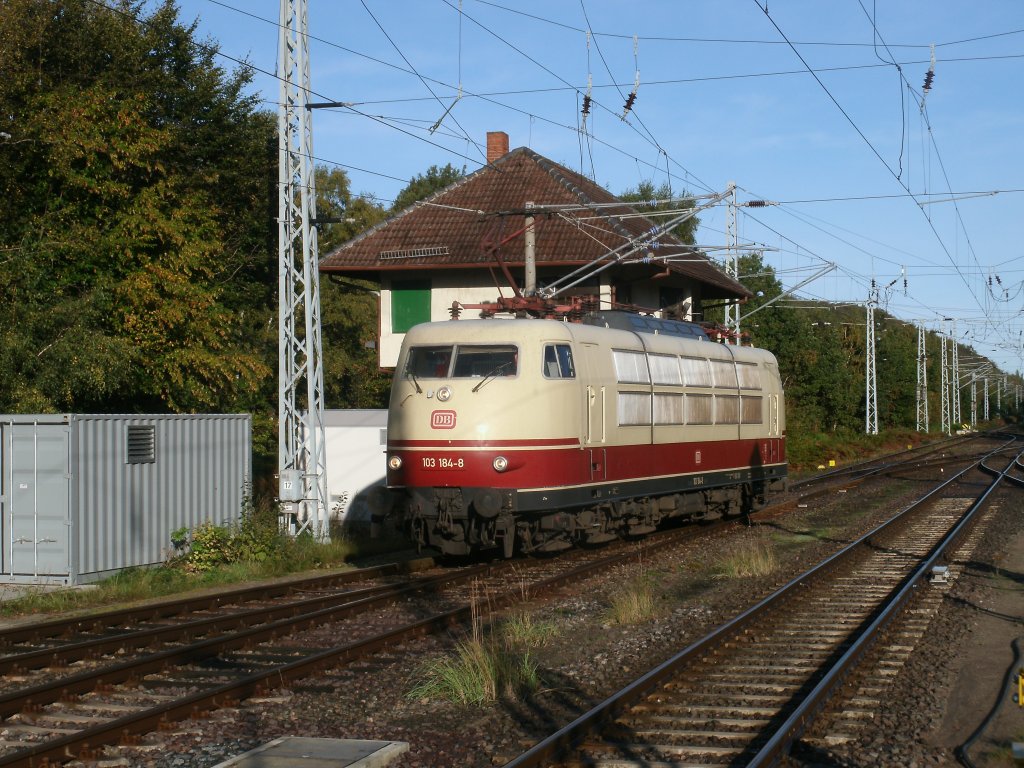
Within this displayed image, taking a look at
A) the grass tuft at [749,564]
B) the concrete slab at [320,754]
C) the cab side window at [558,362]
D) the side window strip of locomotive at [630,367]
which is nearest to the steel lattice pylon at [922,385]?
the side window strip of locomotive at [630,367]

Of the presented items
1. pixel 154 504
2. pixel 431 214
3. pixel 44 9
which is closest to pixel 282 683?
pixel 154 504

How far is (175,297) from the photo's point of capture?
23453 mm

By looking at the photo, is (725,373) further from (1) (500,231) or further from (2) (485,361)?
(1) (500,231)

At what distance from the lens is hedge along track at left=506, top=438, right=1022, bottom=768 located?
721cm

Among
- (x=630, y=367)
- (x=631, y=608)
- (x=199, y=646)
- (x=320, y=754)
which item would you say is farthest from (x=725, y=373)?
(x=320, y=754)

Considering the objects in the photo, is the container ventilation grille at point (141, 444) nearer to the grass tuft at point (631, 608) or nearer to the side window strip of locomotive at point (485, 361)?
the side window strip of locomotive at point (485, 361)

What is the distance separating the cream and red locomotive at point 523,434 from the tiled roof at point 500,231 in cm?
1026

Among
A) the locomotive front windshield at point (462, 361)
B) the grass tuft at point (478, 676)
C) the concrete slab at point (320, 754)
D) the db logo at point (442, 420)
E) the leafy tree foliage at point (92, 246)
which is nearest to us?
the concrete slab at point (320, 754)

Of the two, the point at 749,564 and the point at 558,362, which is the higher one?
the point at 558,362

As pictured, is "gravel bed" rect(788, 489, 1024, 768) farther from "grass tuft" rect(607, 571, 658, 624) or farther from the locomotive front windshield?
the locomotive front windshield

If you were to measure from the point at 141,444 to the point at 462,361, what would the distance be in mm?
4765

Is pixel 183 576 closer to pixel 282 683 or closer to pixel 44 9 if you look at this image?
pixel 282 683

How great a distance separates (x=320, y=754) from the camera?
7.07m

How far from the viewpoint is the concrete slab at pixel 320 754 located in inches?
270
